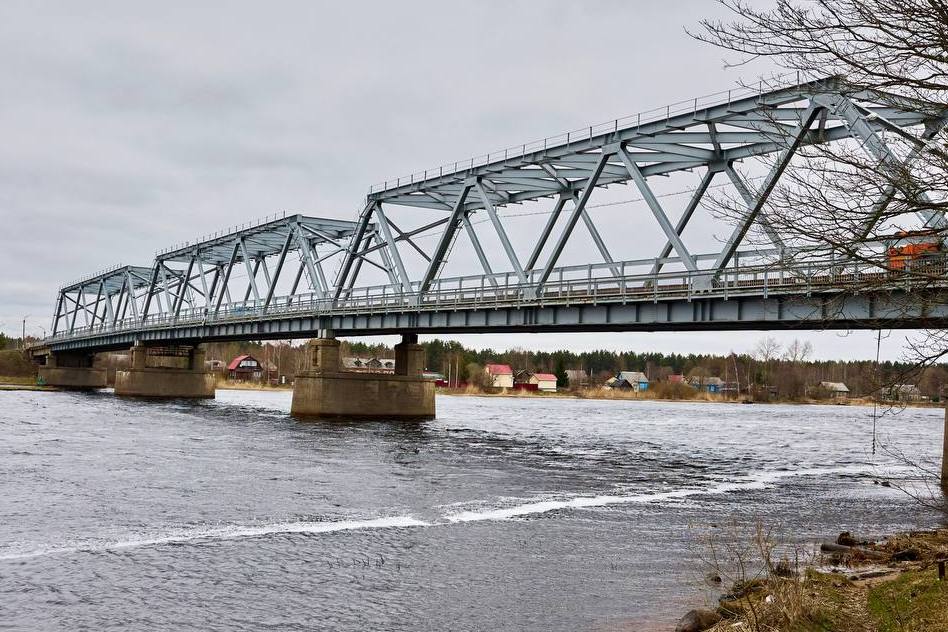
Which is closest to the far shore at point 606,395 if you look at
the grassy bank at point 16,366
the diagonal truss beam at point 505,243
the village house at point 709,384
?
the grassy bank at point 16,366

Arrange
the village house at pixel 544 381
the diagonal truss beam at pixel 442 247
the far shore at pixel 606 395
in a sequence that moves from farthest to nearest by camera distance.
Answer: the village house at pixel 544 381 → the far shore at pixel 606 395 → the diagonal truss beam at pixel 442 247

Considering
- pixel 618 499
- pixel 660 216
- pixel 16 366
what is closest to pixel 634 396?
pixel 16 366

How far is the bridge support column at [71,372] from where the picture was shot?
117m

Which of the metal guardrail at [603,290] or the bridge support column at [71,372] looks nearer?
the metal guardrail at [603,290]

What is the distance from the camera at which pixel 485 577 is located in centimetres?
1362

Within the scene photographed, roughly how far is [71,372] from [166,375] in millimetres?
38363

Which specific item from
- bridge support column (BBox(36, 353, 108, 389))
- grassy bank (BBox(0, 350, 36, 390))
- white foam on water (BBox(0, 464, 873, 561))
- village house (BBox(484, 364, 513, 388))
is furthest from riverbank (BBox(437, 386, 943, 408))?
white foam on water (BBox(0, 464, 873, 561))

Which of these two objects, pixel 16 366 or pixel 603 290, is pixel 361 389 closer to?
pixel 603 290

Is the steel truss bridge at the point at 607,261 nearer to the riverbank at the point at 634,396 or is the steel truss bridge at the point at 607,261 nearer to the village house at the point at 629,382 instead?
the riverbank at the point at 634,396

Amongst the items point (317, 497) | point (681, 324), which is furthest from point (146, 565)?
point (681, 324)

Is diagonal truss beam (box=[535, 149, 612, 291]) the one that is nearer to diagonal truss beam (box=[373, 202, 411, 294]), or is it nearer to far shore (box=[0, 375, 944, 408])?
diagonal truss beam (box=[373, 202, 411, 294])

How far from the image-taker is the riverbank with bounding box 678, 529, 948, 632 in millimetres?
8328

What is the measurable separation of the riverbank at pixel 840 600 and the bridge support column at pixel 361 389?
4370 cm

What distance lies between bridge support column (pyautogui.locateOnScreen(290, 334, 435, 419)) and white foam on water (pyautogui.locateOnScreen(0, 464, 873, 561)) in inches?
1232
